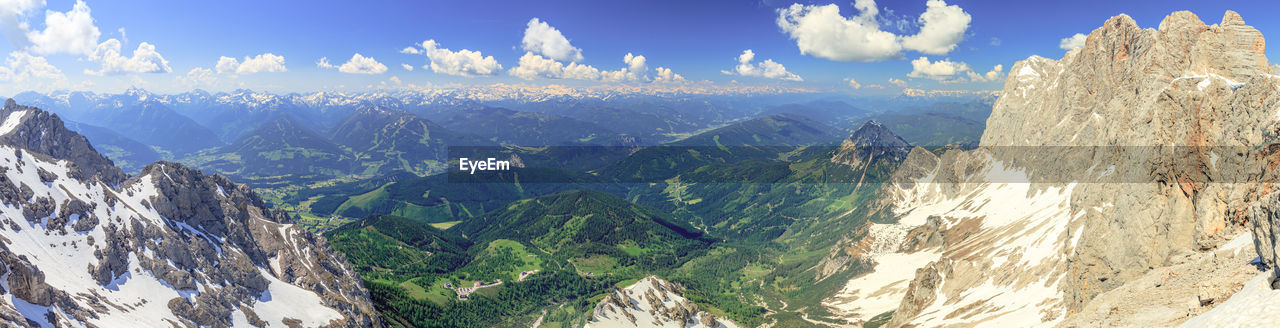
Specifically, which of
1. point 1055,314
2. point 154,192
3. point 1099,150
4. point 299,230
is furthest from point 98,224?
point 1099,150

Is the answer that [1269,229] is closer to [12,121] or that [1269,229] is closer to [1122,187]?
[1122,187]

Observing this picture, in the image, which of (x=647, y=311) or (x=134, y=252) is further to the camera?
(x=647, y=311)

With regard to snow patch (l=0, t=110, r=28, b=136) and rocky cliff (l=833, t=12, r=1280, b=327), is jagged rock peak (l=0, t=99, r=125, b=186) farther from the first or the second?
rocky cliff (l=833, t=12, r=1280, b=327)

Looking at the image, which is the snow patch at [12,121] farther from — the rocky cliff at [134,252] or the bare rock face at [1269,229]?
the bare rock face at [1269,229]

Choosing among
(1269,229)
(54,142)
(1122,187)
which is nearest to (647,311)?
(1122,187)

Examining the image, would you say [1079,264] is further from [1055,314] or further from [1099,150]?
[1099,150]

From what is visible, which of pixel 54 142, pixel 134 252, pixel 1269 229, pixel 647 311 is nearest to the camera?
pixel 1269 229

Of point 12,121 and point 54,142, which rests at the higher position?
point 12,121

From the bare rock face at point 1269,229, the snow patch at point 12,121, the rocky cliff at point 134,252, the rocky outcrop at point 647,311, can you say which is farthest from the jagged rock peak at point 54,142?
the bare rock face at point 1269,229

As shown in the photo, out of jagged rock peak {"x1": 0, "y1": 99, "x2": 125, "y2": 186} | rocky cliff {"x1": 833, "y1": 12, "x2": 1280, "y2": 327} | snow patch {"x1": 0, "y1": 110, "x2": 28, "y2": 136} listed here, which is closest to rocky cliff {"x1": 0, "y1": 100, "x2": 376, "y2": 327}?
jagged rock peak {"x1": 0, "y1": 99, "x2": 125, "y2": 186}
